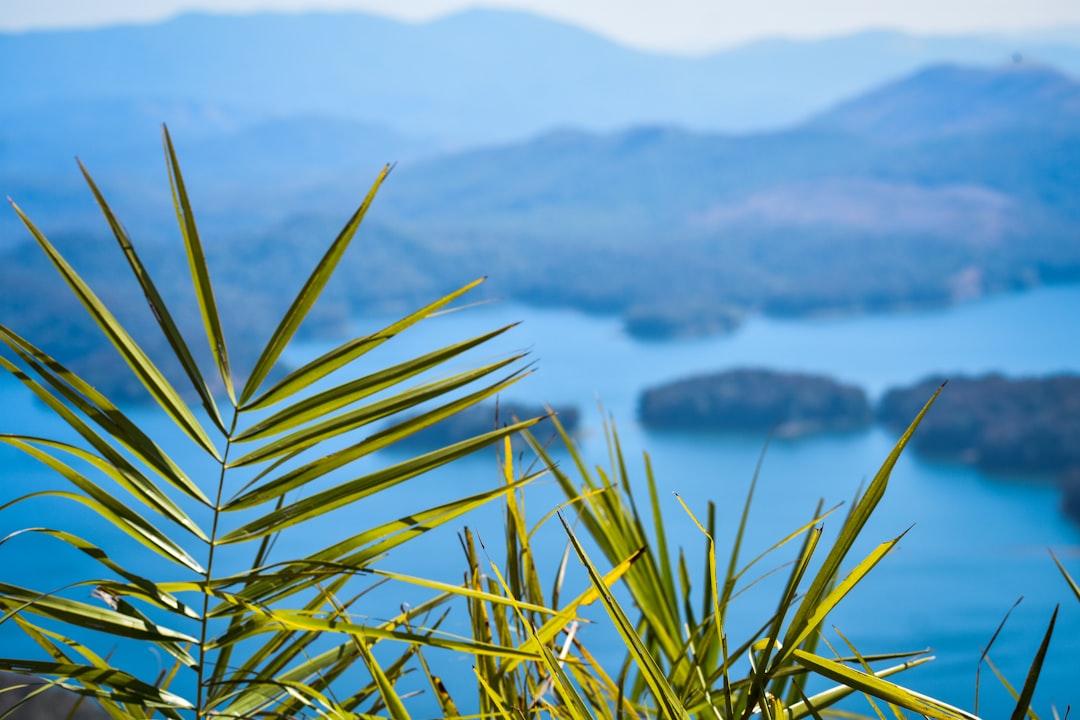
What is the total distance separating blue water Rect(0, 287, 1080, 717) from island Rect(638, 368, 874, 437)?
9 cm

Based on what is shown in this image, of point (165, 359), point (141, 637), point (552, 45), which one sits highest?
point (552, 45)

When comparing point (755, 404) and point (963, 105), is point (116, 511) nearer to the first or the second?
point (755, 404)

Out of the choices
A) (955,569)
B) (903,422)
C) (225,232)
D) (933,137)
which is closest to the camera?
(955,569)

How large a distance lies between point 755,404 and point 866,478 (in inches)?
56.8

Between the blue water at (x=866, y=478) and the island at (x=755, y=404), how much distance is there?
9 centimetres

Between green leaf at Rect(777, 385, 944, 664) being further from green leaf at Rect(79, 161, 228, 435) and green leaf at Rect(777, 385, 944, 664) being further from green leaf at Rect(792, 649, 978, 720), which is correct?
green leaf at Rect(79, 161, 228, 435)

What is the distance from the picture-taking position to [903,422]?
4805 mm

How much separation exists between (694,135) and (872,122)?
5.75ft

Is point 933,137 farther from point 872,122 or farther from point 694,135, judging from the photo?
point 694,135

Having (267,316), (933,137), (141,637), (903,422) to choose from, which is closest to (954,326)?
(903,422)

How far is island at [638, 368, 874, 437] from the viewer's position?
476cm

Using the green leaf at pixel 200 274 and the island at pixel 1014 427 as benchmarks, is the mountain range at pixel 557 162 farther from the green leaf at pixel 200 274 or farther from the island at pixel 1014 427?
the green leaf at pixel 200 274

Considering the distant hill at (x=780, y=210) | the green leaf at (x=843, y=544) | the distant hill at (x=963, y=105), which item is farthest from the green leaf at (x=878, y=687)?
the distant hill at (x=963, y=105)

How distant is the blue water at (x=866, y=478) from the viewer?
3260 mm
